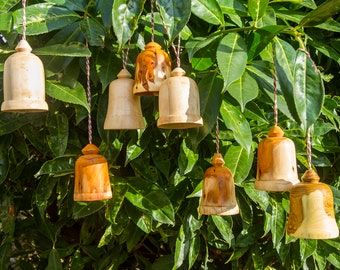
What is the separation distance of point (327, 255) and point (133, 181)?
0.70 m

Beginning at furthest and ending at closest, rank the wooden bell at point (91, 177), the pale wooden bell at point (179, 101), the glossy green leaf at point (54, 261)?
the glossy green leaf at point (54, 261) < the wooden bell at point (91, 177) < the pale wooden bell at point (179, 101)

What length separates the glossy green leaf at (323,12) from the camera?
2.75 ft

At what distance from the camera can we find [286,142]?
1.01 m

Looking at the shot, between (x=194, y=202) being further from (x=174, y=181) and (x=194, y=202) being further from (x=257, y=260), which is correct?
(x=257, y=260)

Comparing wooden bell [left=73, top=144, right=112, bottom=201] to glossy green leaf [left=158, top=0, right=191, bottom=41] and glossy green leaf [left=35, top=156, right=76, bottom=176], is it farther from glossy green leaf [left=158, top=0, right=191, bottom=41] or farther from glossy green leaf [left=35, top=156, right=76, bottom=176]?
glossy green leaf [left=158, top=0, right=191, bottom=41]

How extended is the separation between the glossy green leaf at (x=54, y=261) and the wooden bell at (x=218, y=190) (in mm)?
650

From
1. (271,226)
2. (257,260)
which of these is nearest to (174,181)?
(271,226)

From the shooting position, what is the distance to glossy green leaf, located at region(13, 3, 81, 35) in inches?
37.1

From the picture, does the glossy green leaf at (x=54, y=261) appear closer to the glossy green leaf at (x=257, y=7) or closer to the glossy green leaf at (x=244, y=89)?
the glossy green leaf at (x=244, y=89)

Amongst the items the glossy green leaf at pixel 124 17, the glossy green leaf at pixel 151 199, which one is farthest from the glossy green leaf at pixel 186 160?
the glossy green leaf at pixel 124 17

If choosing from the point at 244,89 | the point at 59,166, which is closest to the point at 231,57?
the point at 244,89

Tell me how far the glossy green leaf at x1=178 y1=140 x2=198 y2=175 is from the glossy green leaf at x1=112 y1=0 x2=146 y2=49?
1.18ft

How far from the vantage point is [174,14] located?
2.88ft

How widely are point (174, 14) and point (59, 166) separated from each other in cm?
52
